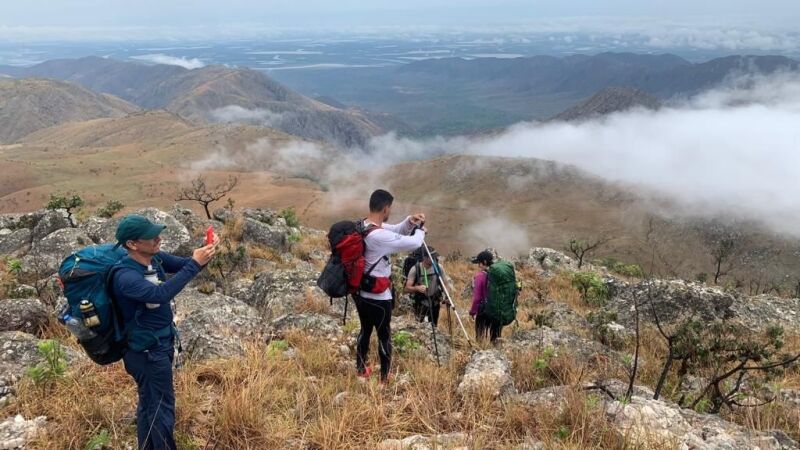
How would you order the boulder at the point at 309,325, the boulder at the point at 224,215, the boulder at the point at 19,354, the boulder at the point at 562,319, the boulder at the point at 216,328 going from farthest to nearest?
the boulder at the point at 224,215 < the boulder at the point at 562,319 < the boulder at the point at 309,325 < the boulder at the point at 216,328 < the boulder at the point at 19,354

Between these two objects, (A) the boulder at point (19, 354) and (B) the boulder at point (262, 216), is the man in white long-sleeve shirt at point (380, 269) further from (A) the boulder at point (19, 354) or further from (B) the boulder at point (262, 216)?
(B) the boulder at point (262, 216)

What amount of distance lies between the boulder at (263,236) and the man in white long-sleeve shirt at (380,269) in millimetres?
13646

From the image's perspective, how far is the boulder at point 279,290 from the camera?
11.3m

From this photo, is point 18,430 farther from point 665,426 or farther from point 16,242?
point 16,242

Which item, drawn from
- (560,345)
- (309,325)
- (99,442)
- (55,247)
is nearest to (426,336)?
(309,325)

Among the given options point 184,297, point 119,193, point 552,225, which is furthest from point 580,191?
point 184,297

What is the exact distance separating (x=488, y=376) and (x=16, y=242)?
19251mm

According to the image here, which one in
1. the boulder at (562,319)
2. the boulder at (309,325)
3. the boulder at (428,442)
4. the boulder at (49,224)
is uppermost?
the boulder at (428,442)

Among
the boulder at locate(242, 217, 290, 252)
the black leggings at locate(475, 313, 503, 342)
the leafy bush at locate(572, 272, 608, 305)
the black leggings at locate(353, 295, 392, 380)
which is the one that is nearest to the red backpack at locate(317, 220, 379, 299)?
the black leggings at locate(353, 295, 392, 380)

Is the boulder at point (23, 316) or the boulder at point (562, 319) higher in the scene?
the boulder at point (23, 316)

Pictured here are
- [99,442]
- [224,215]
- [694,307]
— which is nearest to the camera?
[99,442]

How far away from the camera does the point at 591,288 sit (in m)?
18.2

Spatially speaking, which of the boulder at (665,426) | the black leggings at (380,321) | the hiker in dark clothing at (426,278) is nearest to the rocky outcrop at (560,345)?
the hiker in dark clothing at (426,278)

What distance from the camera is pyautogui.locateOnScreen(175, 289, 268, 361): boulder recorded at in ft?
23.6
